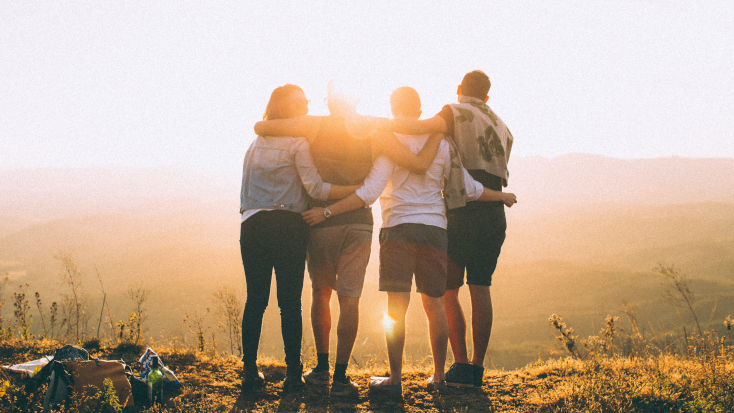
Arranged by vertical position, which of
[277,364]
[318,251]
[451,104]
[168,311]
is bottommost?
[168,311]

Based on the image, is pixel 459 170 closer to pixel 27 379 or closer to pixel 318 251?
pixel 318 251

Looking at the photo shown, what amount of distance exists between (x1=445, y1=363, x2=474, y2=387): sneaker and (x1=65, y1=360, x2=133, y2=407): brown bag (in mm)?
2395

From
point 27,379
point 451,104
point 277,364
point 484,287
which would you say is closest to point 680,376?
point 484,287

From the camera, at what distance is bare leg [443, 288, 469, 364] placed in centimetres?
357

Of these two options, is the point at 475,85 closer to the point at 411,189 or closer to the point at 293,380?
the point at 411,189

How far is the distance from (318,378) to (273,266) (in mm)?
1057

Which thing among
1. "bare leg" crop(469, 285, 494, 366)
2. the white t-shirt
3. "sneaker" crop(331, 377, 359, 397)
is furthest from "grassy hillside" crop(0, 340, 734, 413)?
the white t-shirt

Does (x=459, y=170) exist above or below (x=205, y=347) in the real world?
above

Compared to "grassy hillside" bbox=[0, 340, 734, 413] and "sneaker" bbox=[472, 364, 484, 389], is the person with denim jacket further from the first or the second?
"sneaker" bbox=[472, 364, 484, 389]

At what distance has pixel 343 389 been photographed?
10.8ft

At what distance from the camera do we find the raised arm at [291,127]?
3305 mm

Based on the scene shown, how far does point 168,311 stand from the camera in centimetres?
3472

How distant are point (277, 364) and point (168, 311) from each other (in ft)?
114

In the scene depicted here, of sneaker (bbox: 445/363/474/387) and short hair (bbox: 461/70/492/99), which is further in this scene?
short hair (bbox: 461/70/492/99)
